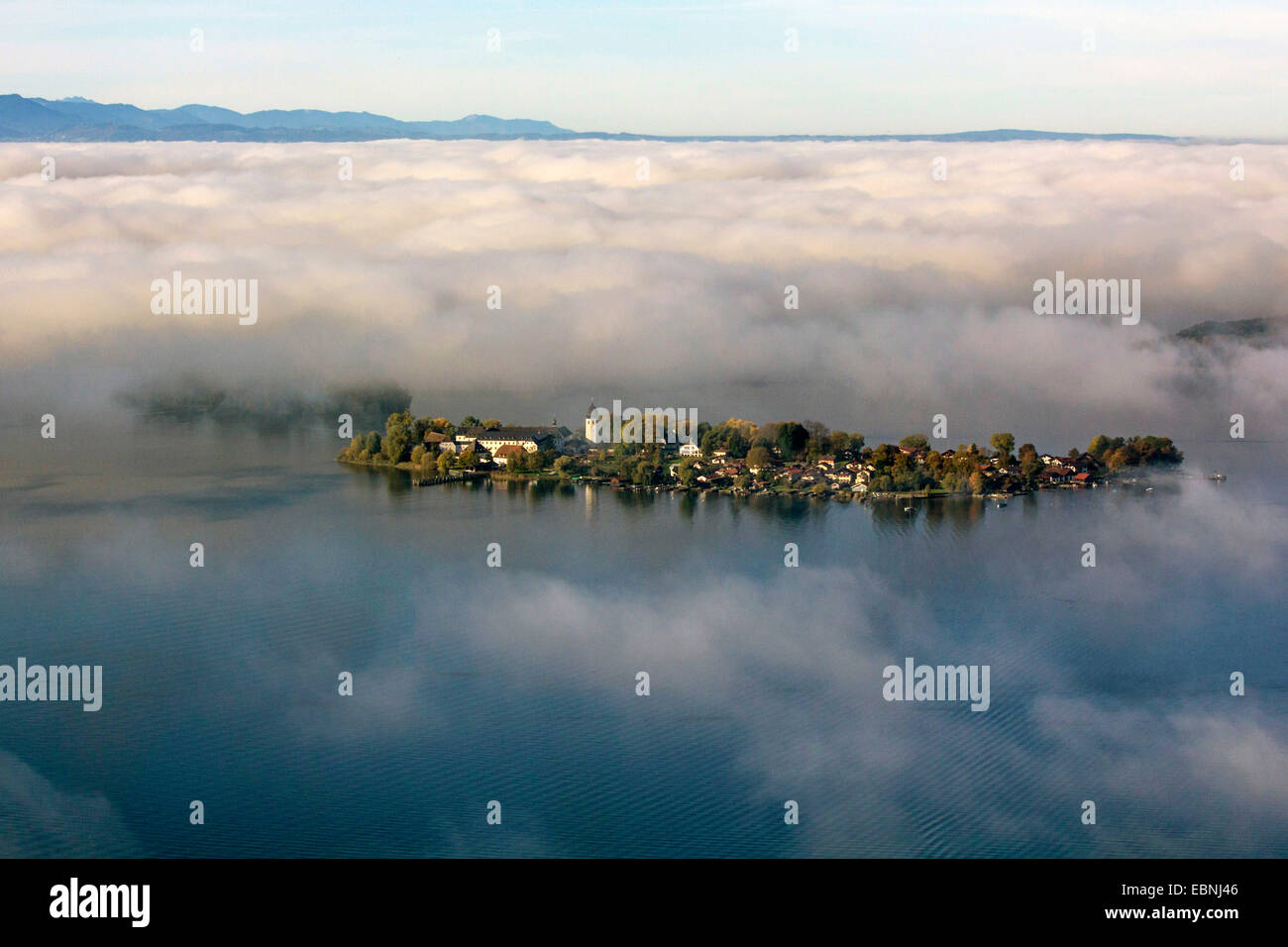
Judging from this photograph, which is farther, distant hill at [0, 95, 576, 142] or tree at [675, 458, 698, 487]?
distant hill at [0, 95, 576, 142]

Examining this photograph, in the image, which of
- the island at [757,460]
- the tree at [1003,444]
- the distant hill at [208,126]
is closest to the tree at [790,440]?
the island at [757,460]

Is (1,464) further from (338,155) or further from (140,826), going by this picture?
(338,155)

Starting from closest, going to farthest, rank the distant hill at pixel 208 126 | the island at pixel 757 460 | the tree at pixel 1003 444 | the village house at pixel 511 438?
the island at pixel 757 460 < the tree at pixel 1003 444 < the village house at pixel 511 438 < the distant hill at pixel 208 126

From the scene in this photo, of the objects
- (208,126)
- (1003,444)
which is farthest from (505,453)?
(208,126)

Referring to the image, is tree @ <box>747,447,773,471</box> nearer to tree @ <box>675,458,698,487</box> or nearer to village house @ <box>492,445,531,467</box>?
tree @ <box>675,458,698,487</box>

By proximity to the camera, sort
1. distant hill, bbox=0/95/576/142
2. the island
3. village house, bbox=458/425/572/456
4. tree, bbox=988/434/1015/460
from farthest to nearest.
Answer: distant hill, bbox=0/95/576/142, village house, bbox=458/425/572/456, tree, bbox=988/434/1015/460, the island

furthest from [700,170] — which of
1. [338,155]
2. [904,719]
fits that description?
[904,719]

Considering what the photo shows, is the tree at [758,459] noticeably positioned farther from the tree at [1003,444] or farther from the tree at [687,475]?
the tree at [1003,444]

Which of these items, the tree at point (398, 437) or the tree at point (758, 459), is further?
the tree at point (398, 437)

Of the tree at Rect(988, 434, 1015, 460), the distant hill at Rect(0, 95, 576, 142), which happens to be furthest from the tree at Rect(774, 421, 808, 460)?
the distant hill at Rect(0, 95, 576, 142)
